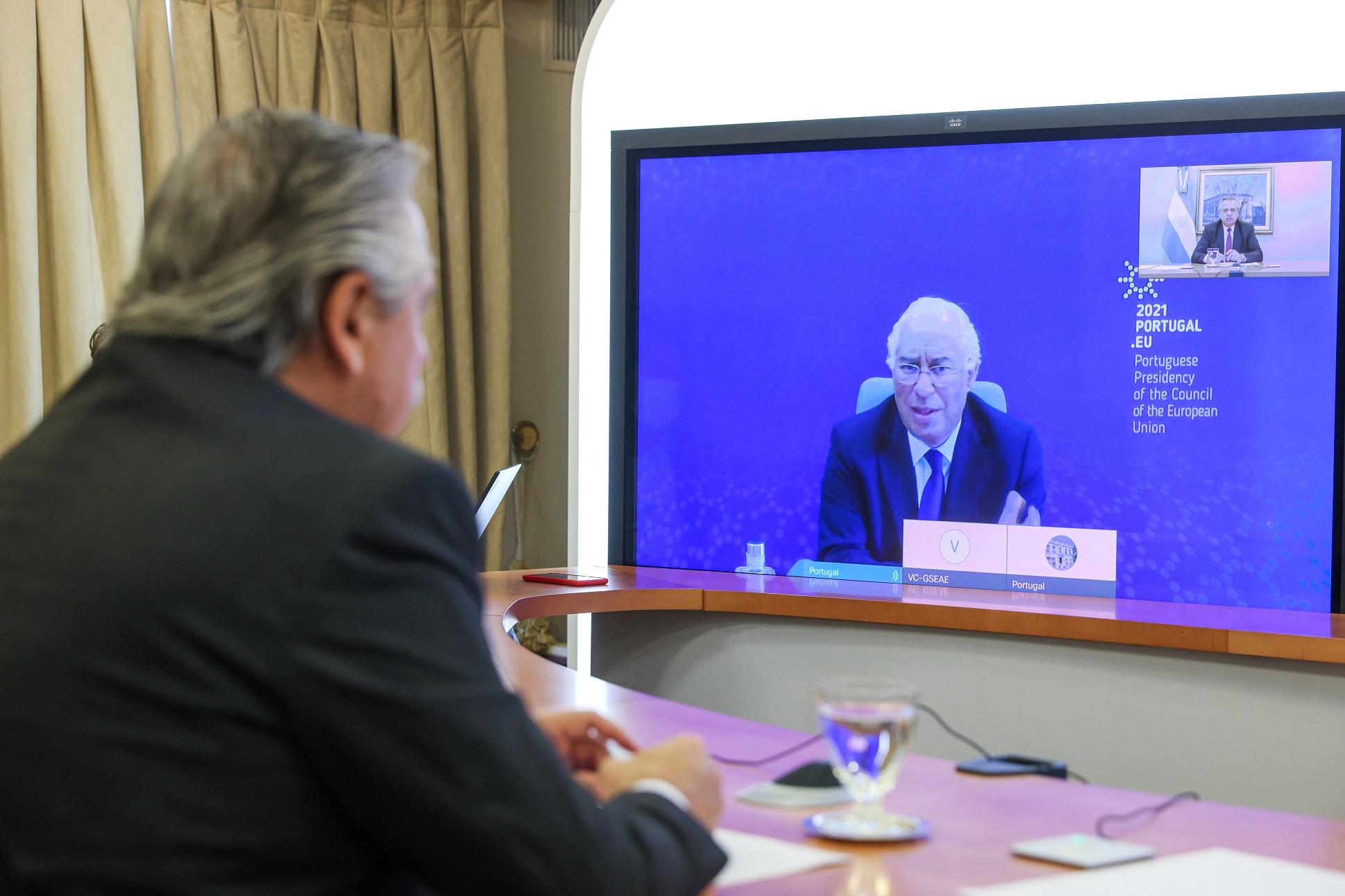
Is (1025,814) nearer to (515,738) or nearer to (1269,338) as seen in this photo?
(515,738)

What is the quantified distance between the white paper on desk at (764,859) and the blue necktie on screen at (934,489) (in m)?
2.21

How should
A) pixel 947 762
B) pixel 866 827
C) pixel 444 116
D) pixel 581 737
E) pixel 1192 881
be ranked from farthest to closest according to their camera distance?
1. pixel 444 116
2. pixel 947 762
3. pixel 581 737
4. pixel 866 827
5. pixel 1192 881

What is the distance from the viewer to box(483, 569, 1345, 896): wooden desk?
1.08 meters

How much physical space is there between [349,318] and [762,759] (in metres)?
0.77

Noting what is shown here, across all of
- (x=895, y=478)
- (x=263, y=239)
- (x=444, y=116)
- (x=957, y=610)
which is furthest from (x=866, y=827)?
(x=444, y=116)

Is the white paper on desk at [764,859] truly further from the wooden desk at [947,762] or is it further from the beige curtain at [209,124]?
the beige curtain at [209,124]

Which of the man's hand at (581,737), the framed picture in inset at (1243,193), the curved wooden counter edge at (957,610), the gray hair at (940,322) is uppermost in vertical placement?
the framed picture in inset at (1243,193)

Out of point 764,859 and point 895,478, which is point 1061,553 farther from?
point 764,859

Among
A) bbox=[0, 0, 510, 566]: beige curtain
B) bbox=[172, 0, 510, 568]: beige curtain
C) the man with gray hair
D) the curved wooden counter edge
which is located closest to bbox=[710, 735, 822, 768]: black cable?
the man with gray hair

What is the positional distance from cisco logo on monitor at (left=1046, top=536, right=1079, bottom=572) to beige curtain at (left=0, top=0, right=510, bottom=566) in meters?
1.86

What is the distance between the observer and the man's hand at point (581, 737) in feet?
4.06

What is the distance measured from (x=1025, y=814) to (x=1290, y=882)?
0.86 ft

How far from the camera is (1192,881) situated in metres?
1.00

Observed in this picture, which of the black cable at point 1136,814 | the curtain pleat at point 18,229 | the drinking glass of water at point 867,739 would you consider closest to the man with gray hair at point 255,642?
the drinking glass of water at point 867,739
